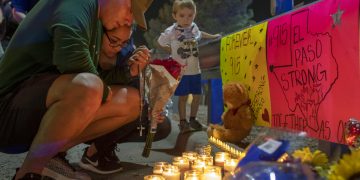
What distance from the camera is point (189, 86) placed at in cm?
452

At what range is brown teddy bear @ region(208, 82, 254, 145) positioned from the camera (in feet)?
11.5

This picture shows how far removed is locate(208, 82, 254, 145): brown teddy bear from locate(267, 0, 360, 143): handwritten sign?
441 mm

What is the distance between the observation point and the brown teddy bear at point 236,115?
3.51 meters

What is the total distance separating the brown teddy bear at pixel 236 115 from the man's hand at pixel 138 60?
1.14 meters

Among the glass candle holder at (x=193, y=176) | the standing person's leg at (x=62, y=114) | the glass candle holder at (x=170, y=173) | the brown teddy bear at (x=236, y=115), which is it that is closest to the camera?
the standing person's leg at (x=62, y=114)

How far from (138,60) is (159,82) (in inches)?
7.3

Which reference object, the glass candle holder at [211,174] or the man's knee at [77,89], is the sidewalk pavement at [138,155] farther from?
the man's knee at [77,89]

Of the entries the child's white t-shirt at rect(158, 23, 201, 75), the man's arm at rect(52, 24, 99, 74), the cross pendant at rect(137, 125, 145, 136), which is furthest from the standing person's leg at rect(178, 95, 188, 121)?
the man's arm at rect(52, 24, 99, 74)

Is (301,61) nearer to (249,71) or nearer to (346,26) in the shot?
(346,26)

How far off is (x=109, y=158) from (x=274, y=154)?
1833mm

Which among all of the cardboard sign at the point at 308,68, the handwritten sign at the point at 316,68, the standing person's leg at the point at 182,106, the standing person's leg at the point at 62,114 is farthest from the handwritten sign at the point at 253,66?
the standing person's leg at the point at 62,114

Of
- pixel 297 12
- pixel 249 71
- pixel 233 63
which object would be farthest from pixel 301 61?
pixel 233 63

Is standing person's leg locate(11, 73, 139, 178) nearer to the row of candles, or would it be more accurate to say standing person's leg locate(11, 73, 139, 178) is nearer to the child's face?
the row of candles

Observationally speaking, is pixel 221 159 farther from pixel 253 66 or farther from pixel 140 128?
pixel 253 66
